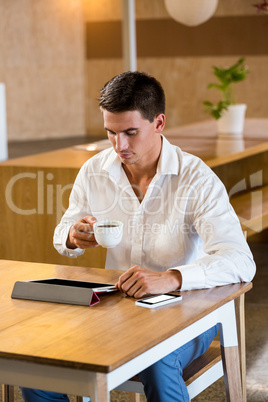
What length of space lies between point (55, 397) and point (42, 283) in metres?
0.36

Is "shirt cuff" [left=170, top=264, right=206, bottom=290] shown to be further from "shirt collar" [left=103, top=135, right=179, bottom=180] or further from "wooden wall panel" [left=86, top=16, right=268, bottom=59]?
"wooden wall panel" [left=86, top=16, right=268, bottom=59]

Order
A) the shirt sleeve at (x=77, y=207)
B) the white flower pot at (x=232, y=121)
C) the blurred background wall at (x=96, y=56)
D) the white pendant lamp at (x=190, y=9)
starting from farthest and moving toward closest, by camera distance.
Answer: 1. the blurred background wall at (x=96, y=56)
2. the white pendant lamp at (x=190, y=9)
3. the white flower pot at (x=232, y=121)
4. the shirt sleeve at (x=77, y=207)

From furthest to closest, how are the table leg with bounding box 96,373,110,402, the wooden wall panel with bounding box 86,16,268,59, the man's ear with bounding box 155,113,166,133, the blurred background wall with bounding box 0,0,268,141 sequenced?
the blurred background wall with bounding box 0,0,268,141, the wooden wall panel with bounding box 86,16,268,59, the man's ear with bounding box 155,113,166,133, the table leg with bounding box 96,373,110,402

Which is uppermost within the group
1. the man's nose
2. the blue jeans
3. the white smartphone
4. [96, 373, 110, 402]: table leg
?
the man's nose

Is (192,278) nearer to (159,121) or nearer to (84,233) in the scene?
(84,233)

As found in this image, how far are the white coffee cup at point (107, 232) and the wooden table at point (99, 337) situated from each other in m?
0.14

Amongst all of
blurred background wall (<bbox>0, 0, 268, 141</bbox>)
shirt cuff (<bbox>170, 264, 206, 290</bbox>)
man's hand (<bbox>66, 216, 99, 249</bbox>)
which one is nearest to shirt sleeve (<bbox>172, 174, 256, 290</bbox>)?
shirt cuff (<bbox>170, 264, 206, 290</bbox>)

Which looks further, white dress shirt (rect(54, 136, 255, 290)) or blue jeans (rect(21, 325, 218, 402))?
white dress shirt (rect(54, 136, 255, 290))

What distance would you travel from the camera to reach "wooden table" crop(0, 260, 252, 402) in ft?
4.87

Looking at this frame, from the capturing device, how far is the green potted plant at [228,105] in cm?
494

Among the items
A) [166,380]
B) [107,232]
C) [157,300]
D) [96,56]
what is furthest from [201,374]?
[96,56]

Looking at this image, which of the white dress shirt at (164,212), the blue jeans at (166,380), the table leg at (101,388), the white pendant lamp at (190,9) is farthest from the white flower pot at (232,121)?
the table leg at (101,388)

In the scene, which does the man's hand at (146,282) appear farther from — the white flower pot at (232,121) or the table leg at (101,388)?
the white flower pot at (232,121)

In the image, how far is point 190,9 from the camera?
528 cm
